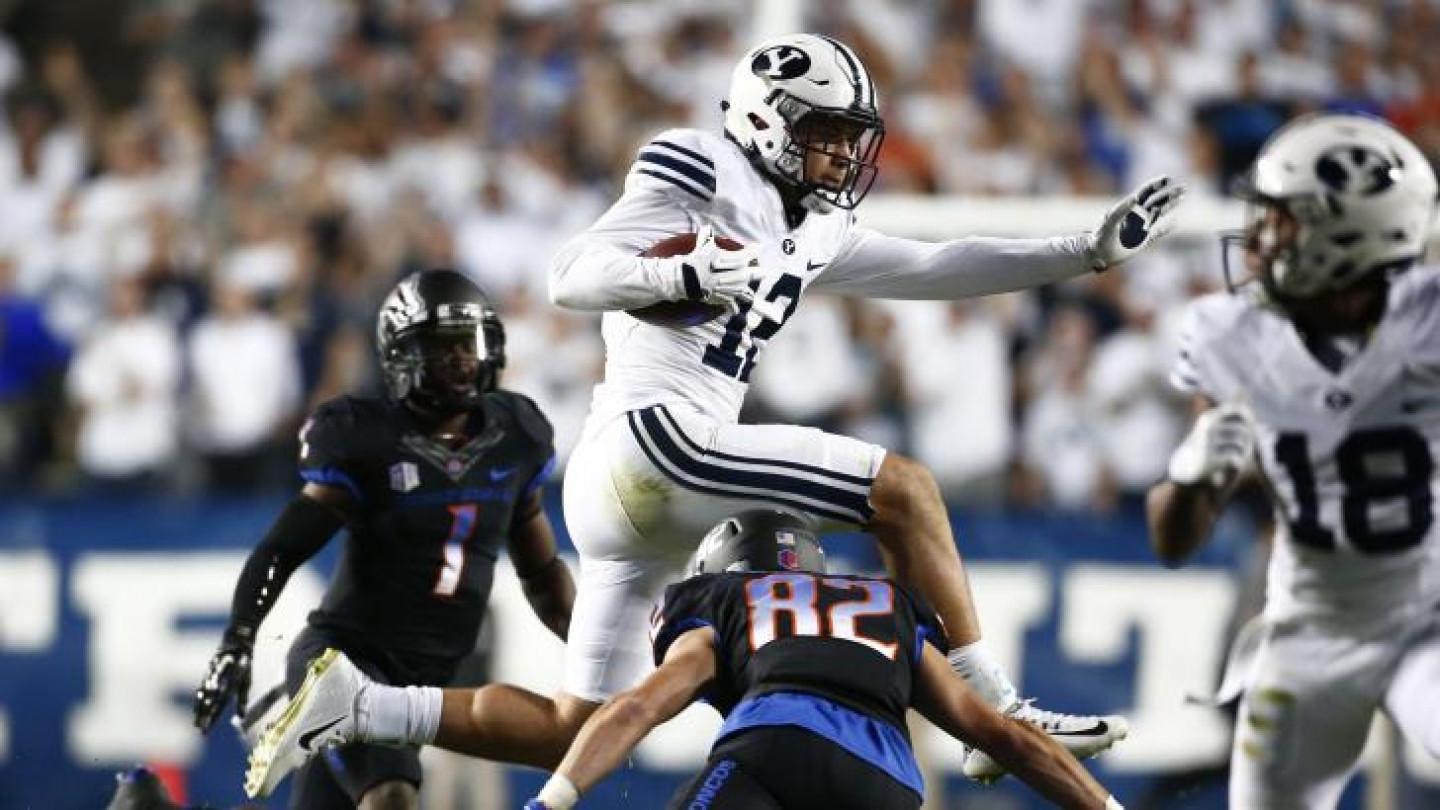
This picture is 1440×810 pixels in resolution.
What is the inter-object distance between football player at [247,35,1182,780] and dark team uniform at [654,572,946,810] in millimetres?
383

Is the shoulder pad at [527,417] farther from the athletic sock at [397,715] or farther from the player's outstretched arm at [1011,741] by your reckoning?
the player's outstretched arm at [1011,741]

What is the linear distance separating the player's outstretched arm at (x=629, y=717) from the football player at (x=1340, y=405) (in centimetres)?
99

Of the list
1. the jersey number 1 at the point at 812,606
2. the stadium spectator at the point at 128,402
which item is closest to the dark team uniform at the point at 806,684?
the jersey number 1 at the point at 812,606

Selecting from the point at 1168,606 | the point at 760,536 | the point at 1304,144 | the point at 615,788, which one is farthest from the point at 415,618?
the point at 1168,606

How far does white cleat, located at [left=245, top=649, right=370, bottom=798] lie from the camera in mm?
5113

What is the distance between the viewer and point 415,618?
5.89 m

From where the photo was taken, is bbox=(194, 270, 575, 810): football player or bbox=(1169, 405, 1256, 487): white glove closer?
bbox=(1169, 405, 1256, 487): white glove

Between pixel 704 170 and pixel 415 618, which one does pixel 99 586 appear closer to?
pixel 415 618

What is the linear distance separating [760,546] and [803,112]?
112cm

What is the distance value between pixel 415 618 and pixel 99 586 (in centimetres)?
365

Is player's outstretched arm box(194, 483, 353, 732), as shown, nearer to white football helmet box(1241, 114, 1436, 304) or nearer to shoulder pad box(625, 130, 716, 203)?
shoulder pad box(625, 130, 716, 203)

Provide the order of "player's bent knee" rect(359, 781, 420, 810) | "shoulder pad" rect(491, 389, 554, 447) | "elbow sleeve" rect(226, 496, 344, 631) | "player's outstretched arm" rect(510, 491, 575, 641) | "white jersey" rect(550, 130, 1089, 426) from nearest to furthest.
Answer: "white jersey" rect(550, 130, 1089, 426) → "player's bent knee" rect(359, 781, 420, 810) → "elbow sleeve" rect(226, 496, 344, 631) → "shoulder pad" rect(491, 389, 554, 447) → "player's outstretched arm" rect(510, 491, 575, 641)

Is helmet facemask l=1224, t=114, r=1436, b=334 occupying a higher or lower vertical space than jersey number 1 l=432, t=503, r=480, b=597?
higher

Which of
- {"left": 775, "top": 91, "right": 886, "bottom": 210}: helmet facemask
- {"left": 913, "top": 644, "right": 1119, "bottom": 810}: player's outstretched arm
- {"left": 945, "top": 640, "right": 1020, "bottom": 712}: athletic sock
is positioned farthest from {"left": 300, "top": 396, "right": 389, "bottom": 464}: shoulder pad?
{"left": 913, "top": 644, "right": 1119, "bottom": 810}: player's outstretched arm
